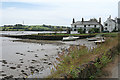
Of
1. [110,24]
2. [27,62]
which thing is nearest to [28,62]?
[27,62]

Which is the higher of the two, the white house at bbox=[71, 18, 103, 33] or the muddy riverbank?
the white house at bbox=[71, 18, 103, 33]

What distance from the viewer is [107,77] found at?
5664 millimetres

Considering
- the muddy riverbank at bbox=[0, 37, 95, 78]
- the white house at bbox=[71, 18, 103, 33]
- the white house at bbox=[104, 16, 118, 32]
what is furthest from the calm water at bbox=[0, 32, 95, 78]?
the white house at bbox=[104, 16, 118, 32]

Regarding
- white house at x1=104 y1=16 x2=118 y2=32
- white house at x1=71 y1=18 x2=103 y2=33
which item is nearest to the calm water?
white house at x1=71 y1=18 x2=103 y2=33

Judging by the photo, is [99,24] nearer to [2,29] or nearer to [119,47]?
[119,47]

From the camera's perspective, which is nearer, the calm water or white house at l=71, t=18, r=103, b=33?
the calm water

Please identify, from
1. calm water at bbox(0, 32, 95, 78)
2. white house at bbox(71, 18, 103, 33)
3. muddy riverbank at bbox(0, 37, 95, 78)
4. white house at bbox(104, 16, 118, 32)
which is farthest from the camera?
white house at bbox(71, 18, 103, 33)

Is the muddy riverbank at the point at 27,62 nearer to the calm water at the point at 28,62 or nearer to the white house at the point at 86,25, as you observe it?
the calm water at the point at 28,62

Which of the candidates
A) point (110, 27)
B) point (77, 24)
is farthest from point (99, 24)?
point (77, 24)

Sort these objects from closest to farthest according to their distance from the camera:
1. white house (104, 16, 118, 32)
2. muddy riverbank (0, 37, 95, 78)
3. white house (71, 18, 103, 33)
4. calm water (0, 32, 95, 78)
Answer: muddy riverbank (0, 37, 95, 78) → calm water (0, 32, 95, 78) → white house (104, 16, 118, 32) → white house (71, 18, 103, 33)

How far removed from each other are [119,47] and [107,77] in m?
5.60

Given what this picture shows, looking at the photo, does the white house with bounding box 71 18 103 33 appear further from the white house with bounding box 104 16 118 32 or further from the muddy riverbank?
the muddy riverbank

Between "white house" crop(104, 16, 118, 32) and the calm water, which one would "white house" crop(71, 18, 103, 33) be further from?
the calm water

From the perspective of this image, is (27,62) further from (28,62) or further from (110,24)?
(110,24)
